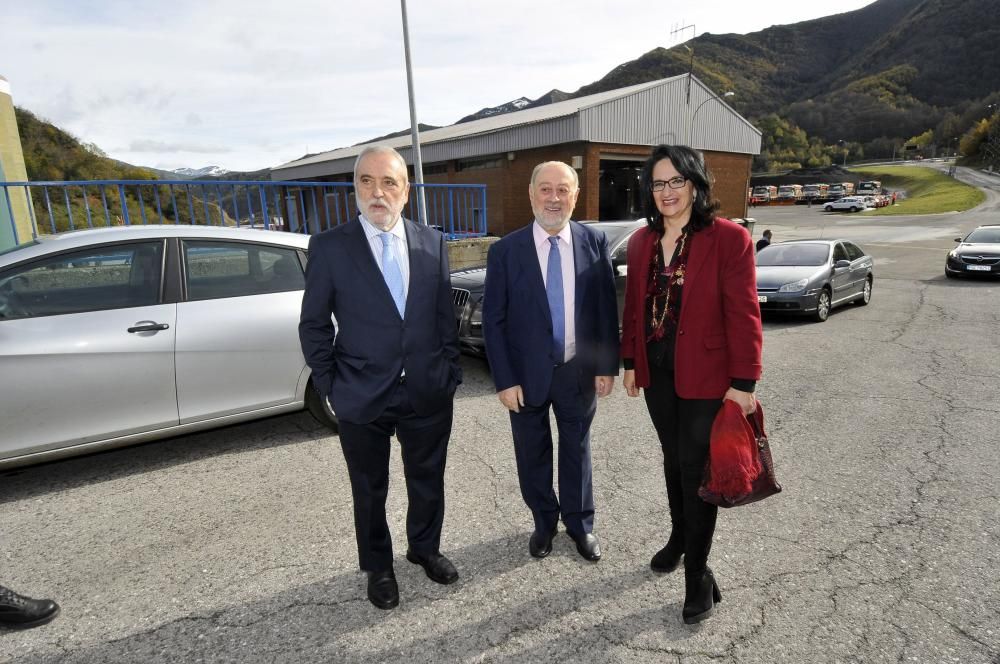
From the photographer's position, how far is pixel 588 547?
2.71 meters

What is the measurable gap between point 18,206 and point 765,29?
19950 cm

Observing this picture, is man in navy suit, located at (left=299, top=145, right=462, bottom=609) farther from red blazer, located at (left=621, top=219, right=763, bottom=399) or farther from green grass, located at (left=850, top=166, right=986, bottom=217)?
green grass, located at (left=850, top=166, right=986, bottom=217)

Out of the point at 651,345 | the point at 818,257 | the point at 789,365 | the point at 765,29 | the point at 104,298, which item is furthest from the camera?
the point at 765,29

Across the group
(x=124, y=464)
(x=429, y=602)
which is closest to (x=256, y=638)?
(x=429, y=602)

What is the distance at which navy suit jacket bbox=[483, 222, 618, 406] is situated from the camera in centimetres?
254

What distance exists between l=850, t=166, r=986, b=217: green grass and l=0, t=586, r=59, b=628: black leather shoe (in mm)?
49399

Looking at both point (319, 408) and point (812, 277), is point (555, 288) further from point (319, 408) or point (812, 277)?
point (812, 277)

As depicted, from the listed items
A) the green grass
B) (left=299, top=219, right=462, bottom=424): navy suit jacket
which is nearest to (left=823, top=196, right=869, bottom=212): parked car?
the green grass

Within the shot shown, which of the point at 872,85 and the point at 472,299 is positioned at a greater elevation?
the point at 872,85

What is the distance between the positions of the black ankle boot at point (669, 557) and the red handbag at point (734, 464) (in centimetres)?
53

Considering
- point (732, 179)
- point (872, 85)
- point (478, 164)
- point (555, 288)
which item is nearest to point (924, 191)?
point (732, 179)

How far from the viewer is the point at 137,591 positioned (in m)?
2.53

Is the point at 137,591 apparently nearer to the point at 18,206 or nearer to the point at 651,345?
the point at 651,345

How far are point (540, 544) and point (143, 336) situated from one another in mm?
2625
